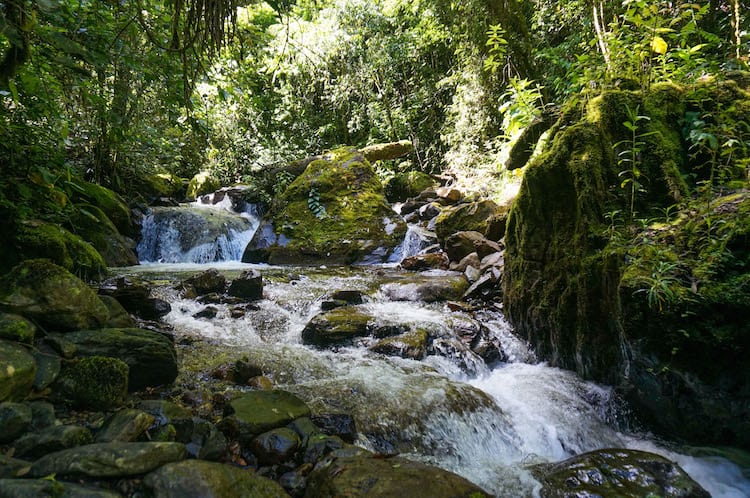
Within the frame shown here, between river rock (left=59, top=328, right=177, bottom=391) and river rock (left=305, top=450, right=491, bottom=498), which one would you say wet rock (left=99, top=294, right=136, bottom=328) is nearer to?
river rock (left=59, top=328, right=177, bottom=391)

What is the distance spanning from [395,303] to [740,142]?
14.0 feet

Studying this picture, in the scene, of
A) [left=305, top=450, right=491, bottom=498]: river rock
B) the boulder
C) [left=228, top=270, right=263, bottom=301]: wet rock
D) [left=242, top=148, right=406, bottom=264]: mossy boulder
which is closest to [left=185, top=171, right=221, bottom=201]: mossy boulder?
[left=242, top=148, right=406, bottom=264]: mossy boulder

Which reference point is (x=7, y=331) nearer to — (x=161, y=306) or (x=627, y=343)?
(x=161, y=306)

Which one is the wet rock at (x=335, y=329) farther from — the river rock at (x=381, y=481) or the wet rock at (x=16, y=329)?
the wet rock at (x=16, y=329)

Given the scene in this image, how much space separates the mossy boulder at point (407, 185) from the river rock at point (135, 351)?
11304 mm

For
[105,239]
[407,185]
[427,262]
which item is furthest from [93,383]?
[407,185]

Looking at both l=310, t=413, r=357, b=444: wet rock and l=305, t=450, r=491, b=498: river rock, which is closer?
l=305, t=450, r=491, b=498: river rock

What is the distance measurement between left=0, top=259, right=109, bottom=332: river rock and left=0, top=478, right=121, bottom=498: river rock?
1694mm

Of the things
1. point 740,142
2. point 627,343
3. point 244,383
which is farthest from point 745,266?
point 244,383

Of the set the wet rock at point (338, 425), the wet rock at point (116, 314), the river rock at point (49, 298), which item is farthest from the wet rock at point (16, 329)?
the wet rock at point (338, 425)

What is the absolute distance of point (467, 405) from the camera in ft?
10.9

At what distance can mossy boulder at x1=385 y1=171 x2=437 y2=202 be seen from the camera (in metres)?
13.9

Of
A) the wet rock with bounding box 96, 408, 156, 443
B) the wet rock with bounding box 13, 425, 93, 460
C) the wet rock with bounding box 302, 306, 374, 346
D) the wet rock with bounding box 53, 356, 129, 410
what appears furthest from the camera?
the wet rock with bounding box 302, 306, 374, 346

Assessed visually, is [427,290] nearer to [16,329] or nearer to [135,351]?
[135,351]
